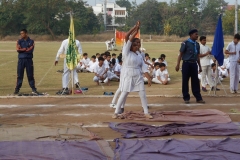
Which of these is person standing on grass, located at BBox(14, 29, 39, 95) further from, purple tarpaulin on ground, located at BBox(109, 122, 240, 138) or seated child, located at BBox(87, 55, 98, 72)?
seated child, located at BBox(87, 55, 98, 72)

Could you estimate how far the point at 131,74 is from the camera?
8.68 metres

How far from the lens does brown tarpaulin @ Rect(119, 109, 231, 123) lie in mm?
8643

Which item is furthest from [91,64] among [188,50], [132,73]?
[132,73]

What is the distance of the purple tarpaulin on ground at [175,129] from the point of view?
7.48 m

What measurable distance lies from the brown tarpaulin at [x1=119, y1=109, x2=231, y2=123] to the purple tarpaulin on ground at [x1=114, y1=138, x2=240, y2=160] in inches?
64.0

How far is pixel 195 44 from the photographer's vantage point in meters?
10.3

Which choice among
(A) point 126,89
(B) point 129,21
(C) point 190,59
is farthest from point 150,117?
(B) point 129,21

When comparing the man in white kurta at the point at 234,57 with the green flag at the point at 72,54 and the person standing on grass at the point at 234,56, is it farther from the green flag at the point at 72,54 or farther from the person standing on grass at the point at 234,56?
the green flag at the point at 72,54

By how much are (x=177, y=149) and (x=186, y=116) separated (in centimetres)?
259

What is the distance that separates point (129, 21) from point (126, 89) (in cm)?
7743

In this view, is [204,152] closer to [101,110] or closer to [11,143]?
[11,143]

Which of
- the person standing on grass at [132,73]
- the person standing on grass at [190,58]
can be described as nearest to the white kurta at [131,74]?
the person standing on grass at [132,73]

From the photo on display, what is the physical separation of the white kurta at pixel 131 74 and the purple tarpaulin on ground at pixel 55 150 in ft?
6.95

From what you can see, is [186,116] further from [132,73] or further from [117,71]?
[117,71]
